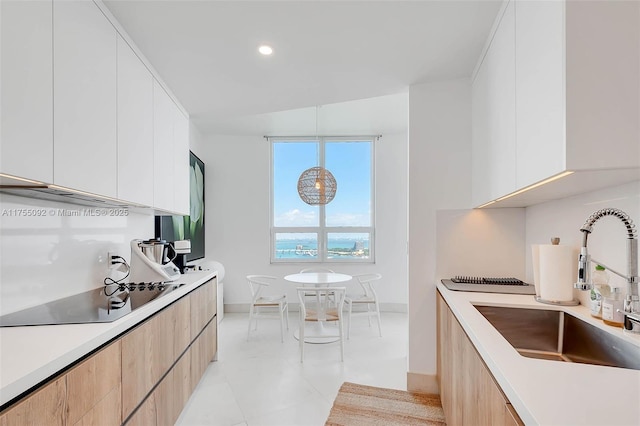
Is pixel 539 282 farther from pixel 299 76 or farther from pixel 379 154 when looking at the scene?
pixel 379 154

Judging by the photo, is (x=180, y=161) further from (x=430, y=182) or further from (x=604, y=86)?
(x=604, y=86)

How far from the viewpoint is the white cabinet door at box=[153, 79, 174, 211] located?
2.34 m

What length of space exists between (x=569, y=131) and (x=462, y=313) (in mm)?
893

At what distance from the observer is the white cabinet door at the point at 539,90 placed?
1.04m

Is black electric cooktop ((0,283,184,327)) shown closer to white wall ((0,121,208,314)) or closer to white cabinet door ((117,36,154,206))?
white wall ((0,121,208,314))

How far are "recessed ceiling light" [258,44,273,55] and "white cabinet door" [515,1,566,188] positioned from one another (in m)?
1.34

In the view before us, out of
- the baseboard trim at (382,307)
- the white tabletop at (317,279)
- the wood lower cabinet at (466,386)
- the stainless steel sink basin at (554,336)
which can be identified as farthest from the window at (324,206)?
the stainless steel sink basin at (554,336)

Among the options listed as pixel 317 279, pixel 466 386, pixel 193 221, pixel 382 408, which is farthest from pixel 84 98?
pixel 193 221

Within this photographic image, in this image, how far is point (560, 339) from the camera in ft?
5.23

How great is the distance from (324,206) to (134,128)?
3.57 metres

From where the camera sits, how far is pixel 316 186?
14.4 ft

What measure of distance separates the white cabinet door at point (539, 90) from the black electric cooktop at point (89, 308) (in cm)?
177

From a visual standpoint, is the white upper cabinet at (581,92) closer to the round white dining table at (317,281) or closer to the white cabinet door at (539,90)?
the white cabinet door at (539,90)

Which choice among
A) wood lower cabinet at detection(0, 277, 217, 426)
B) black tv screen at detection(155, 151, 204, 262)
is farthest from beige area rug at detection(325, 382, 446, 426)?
black tv screen at detection(155, 151, 204, 262)
